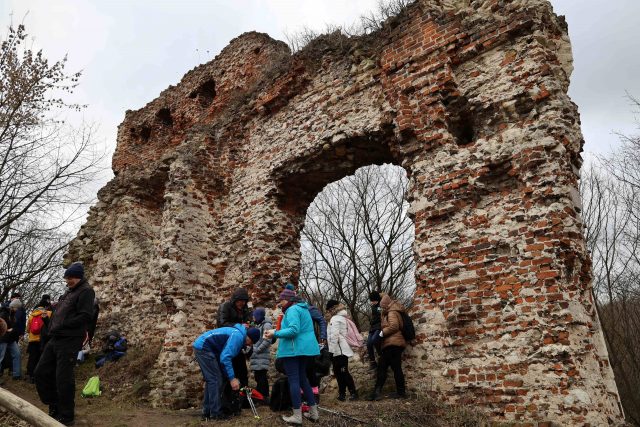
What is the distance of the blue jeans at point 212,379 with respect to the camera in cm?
493

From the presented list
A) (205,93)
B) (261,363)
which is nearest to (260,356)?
(261,363)

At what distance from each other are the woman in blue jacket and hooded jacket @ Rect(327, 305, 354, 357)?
3.96 ft

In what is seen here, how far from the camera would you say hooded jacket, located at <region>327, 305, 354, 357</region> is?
5641 millimetres

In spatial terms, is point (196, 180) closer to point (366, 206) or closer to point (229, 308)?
point (229, 308)

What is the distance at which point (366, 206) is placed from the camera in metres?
19.1

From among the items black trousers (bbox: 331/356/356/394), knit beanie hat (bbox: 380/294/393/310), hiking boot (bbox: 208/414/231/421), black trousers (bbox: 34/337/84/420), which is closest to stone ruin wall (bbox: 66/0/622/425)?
knit beanie hat (bbox: 380/294/393/310)

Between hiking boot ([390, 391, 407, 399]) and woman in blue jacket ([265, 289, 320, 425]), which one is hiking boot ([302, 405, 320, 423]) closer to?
woman in blue jacket ([265, 289, 320, 425])

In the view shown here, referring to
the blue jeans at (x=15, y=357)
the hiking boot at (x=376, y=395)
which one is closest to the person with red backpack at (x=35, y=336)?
the blue jeans at (x=15, y=357)

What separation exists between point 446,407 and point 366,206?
14.6 m

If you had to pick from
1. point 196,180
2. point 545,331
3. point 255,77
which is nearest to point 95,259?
point 196,180

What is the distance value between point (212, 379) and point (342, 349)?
1.63 m

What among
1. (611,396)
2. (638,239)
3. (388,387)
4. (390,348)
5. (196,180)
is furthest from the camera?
(638,239)

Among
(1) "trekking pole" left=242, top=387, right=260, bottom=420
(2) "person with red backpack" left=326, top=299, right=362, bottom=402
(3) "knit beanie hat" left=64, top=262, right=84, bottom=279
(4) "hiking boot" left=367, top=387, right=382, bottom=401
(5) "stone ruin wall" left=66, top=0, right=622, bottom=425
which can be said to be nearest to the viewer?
(5) "stone ruin wall" left=66, top=0, right=622, bottom=425

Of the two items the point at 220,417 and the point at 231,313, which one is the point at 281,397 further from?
the point at 231,313
